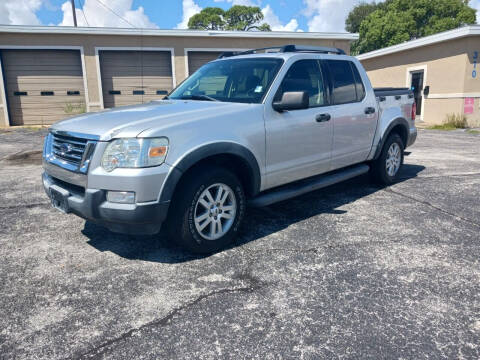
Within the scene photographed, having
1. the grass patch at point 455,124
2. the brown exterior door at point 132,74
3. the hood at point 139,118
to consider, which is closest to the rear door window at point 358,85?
the hood at point 139,118

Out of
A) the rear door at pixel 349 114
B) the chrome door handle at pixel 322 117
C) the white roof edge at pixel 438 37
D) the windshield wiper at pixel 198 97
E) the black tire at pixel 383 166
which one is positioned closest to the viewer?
the windshield wiper at pixel 198 97

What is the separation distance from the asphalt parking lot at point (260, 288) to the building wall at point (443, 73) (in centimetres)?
1189

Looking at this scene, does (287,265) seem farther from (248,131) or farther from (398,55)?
(398,55)

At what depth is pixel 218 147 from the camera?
3.40 meters

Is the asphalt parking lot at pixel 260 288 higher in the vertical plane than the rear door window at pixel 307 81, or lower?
lower

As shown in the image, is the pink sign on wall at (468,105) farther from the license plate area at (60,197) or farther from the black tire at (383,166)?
the license plate area at (60,197)

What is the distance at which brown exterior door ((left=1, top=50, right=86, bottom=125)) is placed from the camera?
15631 mm

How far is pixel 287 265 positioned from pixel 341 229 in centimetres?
110

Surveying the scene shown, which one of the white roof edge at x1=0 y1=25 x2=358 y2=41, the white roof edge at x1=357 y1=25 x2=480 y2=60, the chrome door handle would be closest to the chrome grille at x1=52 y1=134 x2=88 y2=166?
the chrome door handle

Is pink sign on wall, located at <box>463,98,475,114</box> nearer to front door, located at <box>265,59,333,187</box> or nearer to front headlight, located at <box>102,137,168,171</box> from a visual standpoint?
front door, located at <box>265,59,333,187</box>

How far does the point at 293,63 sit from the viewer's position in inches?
166

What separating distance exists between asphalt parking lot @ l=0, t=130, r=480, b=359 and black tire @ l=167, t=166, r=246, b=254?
0.51 ft

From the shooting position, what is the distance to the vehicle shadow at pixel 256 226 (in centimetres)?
364

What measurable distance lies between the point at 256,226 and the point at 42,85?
15180 millimetres
